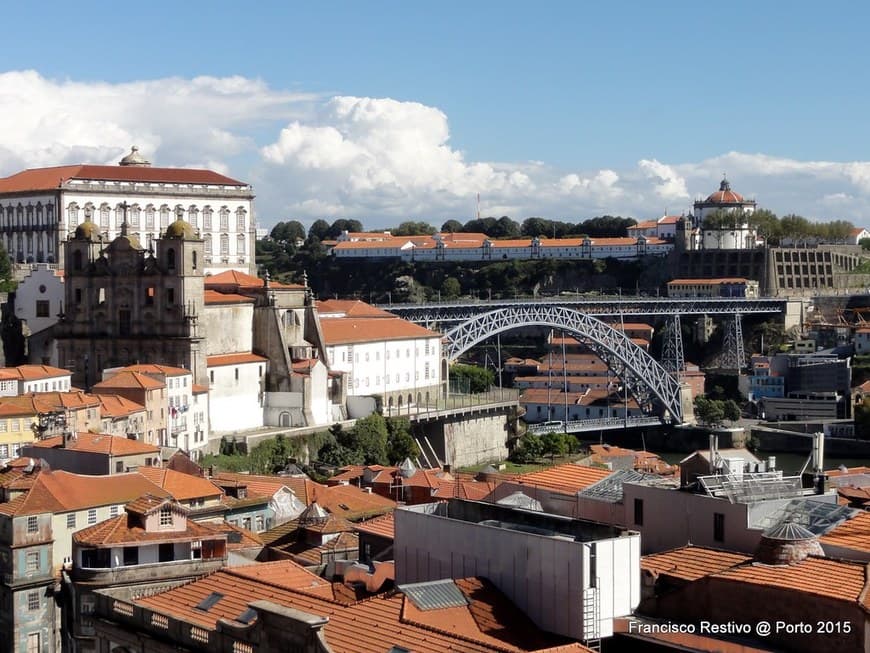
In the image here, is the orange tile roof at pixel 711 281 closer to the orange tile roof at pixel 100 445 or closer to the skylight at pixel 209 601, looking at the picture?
the orange tile roof at pixel 100 445

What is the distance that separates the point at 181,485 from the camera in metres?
28.3

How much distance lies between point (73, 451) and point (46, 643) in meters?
10.0

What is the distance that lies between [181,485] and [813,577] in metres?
17.1

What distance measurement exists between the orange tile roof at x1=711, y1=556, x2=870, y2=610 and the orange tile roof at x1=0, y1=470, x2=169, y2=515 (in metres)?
13.1

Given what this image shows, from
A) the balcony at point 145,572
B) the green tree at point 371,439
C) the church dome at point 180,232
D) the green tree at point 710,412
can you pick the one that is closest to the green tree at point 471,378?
the green tree at point 710,412

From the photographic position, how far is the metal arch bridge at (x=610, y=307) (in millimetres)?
76688

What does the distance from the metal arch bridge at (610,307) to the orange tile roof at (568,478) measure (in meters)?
54.3

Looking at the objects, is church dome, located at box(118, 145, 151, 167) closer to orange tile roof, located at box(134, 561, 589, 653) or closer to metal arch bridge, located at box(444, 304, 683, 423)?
metal arch bridge, located at box(444, 304, 683, 423)

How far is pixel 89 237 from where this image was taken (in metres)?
55.3

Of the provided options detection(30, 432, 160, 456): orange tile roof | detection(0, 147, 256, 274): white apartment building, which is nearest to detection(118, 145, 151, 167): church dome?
detection(0, 147, 256, 274): white apartment building

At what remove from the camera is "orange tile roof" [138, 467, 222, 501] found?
27766mm

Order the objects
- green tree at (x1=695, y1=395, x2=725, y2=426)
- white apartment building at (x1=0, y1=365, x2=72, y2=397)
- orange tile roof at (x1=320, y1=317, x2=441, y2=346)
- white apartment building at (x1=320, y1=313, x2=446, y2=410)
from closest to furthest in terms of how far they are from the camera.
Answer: white apartment building at (x1=0, y1=365, x2=72, y2=397) < white apartment building at (x1=320, y1=313, x2=446, y2=410) < orange tile roof at (x1=320, y1=317, x2=441, y2=346) < green tree at (x1=695, y1=395, x2=725, y2=426)

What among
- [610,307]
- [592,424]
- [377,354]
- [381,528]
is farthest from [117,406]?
[610,307]

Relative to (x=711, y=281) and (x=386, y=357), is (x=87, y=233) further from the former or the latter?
(x=711, y=281)
